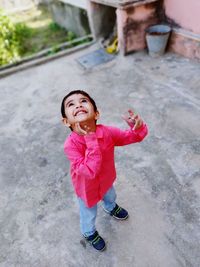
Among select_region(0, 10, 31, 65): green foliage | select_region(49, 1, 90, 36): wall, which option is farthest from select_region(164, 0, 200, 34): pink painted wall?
select_region(0, 10, 31, 65): green foliage

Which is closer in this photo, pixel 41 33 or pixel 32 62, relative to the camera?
pixel 32 62

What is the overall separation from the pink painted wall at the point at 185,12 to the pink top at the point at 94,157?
11.5 ft

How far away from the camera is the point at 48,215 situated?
2861 millimetres

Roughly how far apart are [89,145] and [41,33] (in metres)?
8.29

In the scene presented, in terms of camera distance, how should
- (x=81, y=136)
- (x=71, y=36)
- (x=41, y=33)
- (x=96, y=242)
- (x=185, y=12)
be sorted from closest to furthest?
1. (x=81, y=136)
2. (x=96, y=242)
3. (x=185, y=12)
4. (x=71, y=36)
5. (x=41, y=33)

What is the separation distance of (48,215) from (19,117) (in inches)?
80.6

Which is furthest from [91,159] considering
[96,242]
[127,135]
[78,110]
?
[96,242]

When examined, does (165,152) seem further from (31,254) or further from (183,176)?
(31,254)

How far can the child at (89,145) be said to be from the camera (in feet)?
5.93

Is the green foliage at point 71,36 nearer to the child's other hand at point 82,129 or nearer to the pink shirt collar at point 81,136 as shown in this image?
the pink shirt collar at point 81,136

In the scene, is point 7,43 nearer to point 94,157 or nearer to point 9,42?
point 9,42

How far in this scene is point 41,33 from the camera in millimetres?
9195

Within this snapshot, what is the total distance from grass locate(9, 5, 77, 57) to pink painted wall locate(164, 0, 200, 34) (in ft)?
9.03

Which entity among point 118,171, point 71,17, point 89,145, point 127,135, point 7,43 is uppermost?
point 89,145
